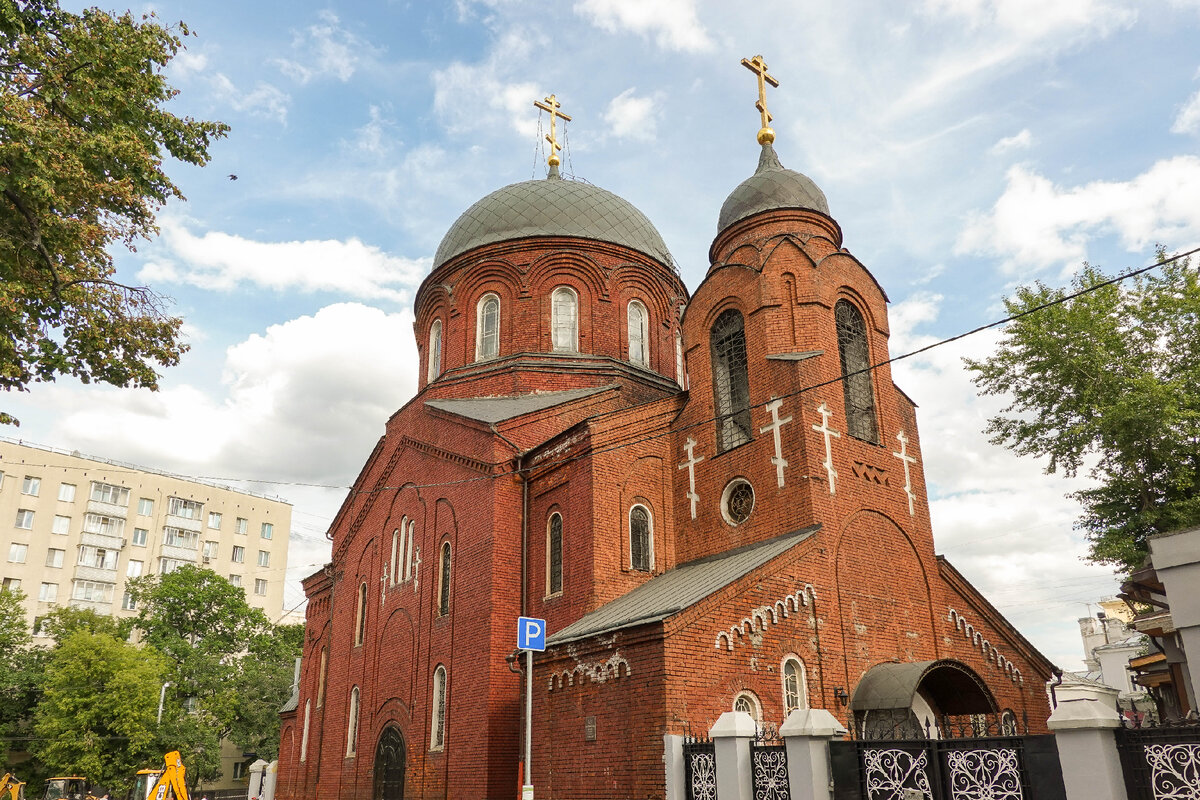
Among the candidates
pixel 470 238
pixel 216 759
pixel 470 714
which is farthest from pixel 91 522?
pixel 470 714

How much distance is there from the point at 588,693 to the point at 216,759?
30680 mm

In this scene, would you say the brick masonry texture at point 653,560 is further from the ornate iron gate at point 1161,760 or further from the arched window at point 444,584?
the ornate iron gate at point 1161,760

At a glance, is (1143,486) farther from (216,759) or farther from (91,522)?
(91,522)

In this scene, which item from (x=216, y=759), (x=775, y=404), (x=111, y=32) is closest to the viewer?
(x=111, y=32)

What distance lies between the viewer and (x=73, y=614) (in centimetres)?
3775

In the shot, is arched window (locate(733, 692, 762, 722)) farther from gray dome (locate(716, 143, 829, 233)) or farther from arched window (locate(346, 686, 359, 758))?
arched window (locate(346, 686, 359, 758))

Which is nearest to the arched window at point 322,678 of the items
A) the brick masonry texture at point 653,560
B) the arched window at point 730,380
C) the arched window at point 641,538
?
the brick masonry texture at point 653,560

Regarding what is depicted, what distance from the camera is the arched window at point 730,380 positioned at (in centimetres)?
1586

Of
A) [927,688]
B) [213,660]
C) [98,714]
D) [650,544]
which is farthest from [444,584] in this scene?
[213,660]

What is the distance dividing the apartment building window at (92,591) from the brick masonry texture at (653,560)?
106 ft

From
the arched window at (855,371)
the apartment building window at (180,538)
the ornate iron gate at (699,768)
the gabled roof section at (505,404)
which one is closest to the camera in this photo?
the ornate iron gate at (699,768)

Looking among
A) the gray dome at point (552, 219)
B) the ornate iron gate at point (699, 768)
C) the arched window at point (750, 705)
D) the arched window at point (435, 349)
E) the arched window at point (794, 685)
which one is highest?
the gray dome at point (552, 219)

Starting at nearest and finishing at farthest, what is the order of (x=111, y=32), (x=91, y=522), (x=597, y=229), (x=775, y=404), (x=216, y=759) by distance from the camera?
1. (x=111, y=32)
2. (x=775, y=404)
3. (x=597, y=229)
4. (x=216, y=759)
5. (x=91, y=522)

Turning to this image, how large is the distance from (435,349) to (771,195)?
10249 mm
